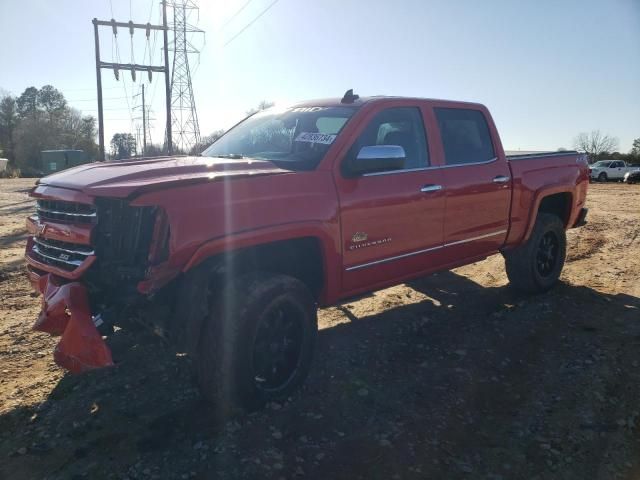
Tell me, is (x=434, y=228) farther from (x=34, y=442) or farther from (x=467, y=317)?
(x=34, y=442)

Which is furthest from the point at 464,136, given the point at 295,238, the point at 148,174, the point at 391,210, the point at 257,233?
the point at 148,174

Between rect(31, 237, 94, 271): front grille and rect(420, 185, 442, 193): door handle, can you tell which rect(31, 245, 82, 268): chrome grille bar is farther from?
rect(420, 185, 442, 193): door handle

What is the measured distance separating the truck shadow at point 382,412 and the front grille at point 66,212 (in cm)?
101

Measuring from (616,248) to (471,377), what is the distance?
600 cm

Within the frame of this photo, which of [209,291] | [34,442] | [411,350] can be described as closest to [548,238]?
[411,350]

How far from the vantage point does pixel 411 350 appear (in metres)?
4.24

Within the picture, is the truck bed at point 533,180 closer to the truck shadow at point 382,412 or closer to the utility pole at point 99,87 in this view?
the truck shadow at point 382,412

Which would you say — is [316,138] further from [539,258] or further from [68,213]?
[539,258]

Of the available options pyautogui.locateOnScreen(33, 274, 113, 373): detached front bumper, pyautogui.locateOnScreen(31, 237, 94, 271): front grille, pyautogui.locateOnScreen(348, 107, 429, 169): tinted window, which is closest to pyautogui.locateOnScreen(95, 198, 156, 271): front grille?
pyautogui.locateOnScreen(31, 237, 94, 271): front grille

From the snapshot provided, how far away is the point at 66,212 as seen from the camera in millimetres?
3074

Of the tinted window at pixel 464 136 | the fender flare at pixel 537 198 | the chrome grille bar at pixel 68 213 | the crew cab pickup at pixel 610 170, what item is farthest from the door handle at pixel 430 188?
the crew cab pickup at pixel 610 170

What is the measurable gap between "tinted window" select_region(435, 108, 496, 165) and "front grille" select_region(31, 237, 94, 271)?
10.3 feet

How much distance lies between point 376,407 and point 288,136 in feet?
7.36

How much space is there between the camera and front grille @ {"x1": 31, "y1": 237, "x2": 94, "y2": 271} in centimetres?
297
